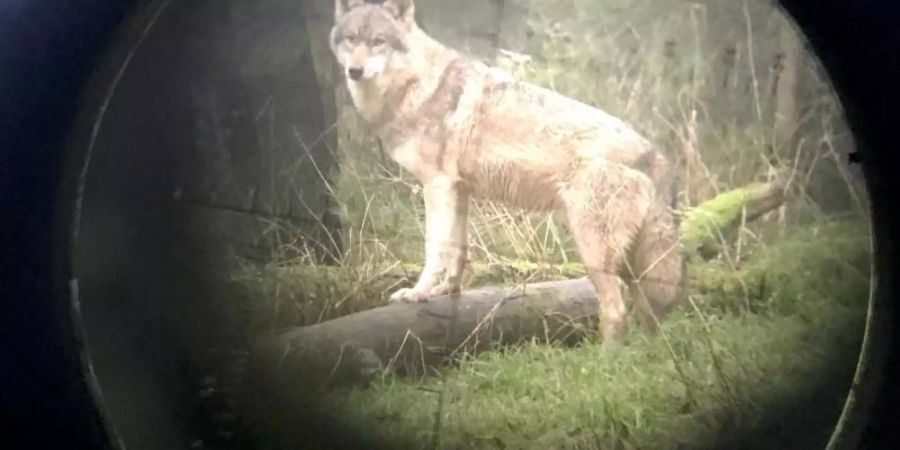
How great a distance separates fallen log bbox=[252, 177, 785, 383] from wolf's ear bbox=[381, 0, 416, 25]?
0.31 meters

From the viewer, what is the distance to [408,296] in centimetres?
125

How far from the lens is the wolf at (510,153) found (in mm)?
1220

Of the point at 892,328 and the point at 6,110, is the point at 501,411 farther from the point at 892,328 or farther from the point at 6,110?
the point at 6,110

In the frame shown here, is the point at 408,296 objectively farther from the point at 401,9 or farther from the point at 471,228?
the point at 401,9

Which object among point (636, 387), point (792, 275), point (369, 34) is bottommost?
point (636, 387)

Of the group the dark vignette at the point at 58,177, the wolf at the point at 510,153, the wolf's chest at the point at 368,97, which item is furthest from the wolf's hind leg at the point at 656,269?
the wolf's chest at the point at 368,97

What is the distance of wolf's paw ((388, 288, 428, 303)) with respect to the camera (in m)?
1.25

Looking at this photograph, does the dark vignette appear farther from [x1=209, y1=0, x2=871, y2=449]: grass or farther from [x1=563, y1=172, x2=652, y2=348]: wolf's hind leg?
[x1=563, y1=172, x2=652, y2=348]: wolf's hind leg

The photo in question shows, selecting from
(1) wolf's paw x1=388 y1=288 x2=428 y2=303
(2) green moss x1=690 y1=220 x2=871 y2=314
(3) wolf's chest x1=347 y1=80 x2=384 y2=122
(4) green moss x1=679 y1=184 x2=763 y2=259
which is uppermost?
(3) wolf's chest x1=347 y1=80 x2=384 y2=122

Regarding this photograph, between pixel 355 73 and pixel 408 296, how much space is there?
0.25m

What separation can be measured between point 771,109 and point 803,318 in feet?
0.76

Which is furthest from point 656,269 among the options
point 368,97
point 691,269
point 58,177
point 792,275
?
point 58,177

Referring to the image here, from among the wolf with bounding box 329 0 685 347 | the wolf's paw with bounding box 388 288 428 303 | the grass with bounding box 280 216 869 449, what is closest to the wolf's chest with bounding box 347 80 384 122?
the wolf with bounding box 329 0 685 347

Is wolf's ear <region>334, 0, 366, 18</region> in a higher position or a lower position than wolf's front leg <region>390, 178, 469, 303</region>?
higher
